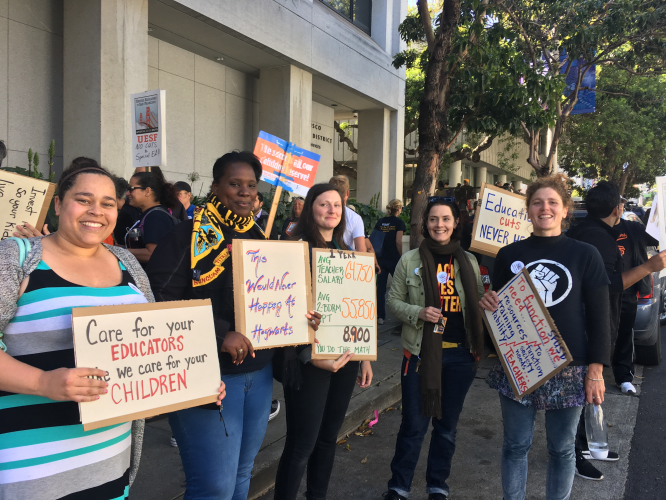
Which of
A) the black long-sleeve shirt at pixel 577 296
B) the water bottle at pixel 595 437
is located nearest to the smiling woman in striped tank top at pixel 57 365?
the black long-sleeve shirt at pixel 577 296

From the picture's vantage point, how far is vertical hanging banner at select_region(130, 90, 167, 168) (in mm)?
5825

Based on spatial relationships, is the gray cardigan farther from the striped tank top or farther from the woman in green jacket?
the woman in green jacket

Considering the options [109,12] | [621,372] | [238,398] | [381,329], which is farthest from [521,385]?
[109,12]

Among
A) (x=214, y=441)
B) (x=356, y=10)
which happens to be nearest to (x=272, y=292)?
(x=214, y=441)

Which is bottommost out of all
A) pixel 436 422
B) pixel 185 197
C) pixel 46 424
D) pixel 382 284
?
pixel 436 422

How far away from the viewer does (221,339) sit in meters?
2.20

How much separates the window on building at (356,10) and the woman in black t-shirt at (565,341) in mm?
12764

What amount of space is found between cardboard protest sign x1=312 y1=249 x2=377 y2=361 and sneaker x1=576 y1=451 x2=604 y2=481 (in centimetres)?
221

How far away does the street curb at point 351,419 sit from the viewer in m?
3.63

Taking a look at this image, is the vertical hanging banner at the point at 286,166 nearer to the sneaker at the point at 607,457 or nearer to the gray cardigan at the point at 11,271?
the gray cardigan at the point at 11,271

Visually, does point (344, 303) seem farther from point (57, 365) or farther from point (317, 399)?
point (57, 365)

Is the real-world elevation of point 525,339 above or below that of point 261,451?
above

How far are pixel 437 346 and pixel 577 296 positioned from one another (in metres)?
0.89

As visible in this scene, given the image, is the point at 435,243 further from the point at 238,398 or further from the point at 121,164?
the point at 121,164
